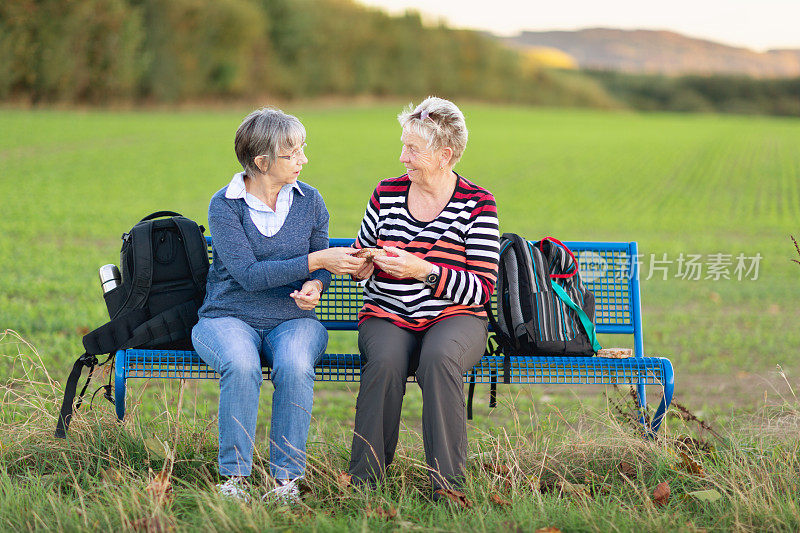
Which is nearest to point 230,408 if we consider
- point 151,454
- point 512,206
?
point 151,454

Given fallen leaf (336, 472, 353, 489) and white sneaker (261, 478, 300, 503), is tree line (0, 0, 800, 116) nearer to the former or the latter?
white sneaker (261, 478, 300, 503)

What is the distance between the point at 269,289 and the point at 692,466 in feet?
6.74

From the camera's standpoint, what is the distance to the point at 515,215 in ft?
55.8

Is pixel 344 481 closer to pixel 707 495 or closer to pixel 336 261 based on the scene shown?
pixel 336 261

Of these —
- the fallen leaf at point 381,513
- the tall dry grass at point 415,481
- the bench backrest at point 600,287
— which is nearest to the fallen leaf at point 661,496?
the tall dry grass at point 415,481

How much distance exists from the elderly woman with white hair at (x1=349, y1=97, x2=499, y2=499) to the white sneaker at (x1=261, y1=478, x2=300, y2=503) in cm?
26

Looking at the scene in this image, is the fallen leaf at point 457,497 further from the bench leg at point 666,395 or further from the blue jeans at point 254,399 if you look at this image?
the bench leg at point 666,395

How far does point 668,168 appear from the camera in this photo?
29.0 m

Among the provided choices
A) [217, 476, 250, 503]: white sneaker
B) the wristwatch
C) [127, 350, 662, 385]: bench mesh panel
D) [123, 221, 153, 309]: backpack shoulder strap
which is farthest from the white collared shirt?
[217, 476, 250, 503]: white sneaker

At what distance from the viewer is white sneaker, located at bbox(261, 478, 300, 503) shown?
3.26m

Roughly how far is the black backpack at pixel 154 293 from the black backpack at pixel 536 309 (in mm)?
1451

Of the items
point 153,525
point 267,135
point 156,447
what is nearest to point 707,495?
A: point 153,525

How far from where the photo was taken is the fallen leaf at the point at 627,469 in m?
3.61

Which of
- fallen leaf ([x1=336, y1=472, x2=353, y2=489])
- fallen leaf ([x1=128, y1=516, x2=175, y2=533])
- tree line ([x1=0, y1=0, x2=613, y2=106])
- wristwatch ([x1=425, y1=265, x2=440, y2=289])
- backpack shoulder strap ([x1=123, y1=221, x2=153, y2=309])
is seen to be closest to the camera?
fallen leaf ([x1=128, y1=516, x2=175, y2=533])
